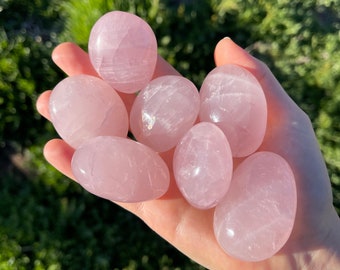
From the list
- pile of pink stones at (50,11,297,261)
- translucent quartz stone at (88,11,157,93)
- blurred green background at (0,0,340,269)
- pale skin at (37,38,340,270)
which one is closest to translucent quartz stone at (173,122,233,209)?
pile of pink stones at (50,11,297,261)

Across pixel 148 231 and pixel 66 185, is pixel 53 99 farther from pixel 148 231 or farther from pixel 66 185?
pixel 148 231

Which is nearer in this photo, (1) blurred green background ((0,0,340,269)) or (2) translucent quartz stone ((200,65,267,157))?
(2) translucent quartz stone ((200,65,267,157))

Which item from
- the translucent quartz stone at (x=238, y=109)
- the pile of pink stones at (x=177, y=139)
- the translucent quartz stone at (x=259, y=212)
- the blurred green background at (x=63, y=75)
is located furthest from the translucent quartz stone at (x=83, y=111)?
the blurred green background at (x=63, y=75)

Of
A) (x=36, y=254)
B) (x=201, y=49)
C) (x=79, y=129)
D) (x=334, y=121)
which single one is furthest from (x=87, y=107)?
(x=334, y=121)

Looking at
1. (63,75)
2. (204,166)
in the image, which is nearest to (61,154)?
(204,166)

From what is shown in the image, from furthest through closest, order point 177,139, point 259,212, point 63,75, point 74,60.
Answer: point 63,75 < point 74,60 < point 177,139 < point 259,212

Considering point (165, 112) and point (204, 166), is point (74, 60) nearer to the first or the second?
point (165, 112)

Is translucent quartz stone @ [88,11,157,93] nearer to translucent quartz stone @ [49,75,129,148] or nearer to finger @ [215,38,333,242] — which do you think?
translucent quartz stone @ [49,75,129,148]
